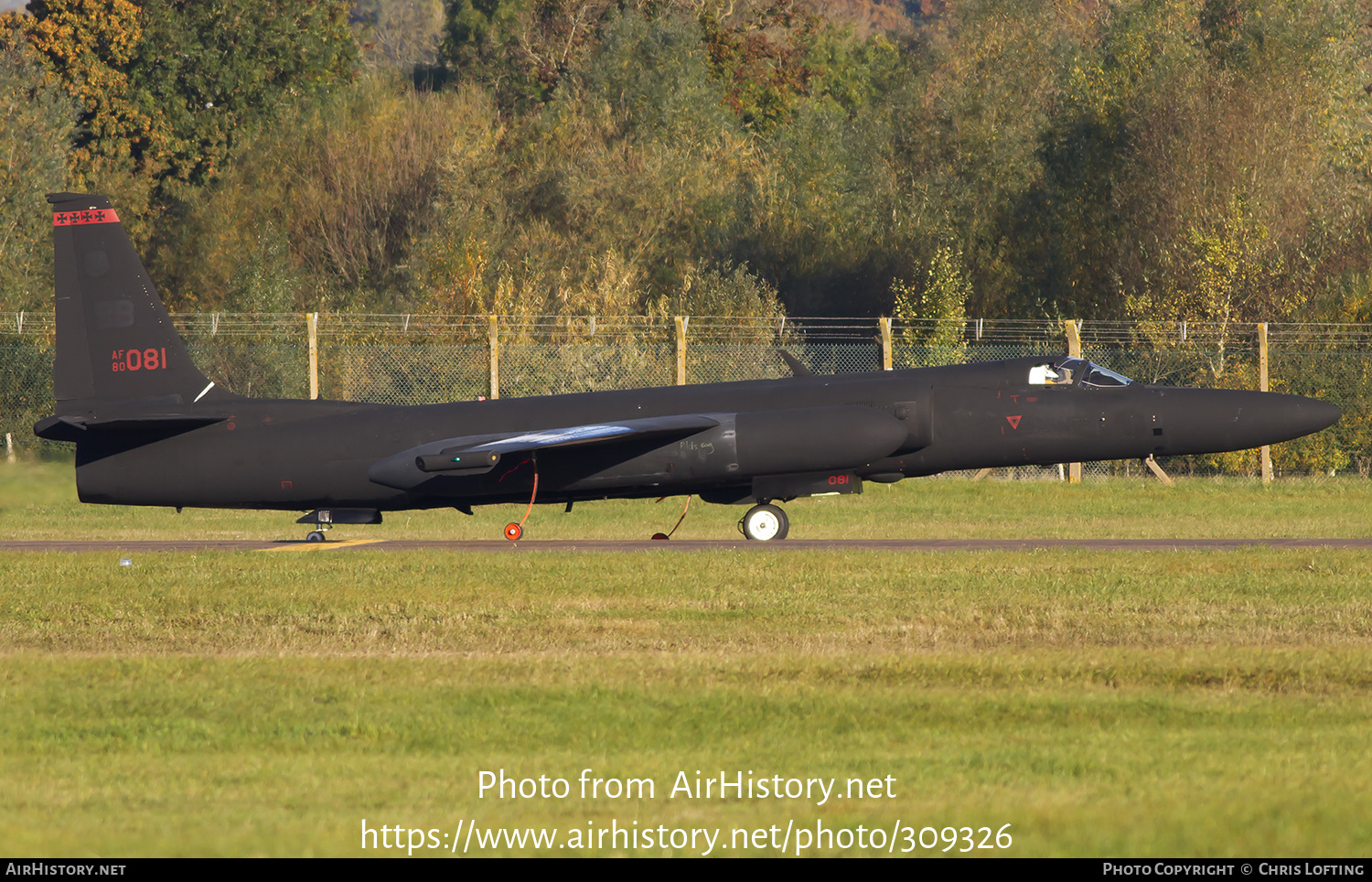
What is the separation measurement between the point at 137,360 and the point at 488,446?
5103mm

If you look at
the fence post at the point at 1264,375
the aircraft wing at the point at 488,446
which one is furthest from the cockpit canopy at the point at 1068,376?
the fence post at the point at 1264,375

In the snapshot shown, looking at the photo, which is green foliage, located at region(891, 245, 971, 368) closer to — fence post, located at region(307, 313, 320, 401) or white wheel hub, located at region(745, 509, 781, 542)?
white wheel hub, located at region(745, 509, 781, 542)

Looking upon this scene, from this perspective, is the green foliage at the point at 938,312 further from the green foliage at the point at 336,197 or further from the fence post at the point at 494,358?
the green foliage at the point at 336,197

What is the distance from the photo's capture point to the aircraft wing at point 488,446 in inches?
747

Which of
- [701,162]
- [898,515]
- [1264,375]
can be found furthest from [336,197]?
[1264,375]

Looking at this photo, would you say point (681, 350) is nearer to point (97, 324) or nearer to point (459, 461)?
point (459, 461)

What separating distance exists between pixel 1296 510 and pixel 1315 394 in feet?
21.8

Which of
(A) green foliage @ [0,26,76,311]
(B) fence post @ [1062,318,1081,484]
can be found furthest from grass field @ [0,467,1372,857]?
(A) green foliage @ [0,26,76,311]

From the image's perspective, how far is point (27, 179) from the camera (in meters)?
53.3

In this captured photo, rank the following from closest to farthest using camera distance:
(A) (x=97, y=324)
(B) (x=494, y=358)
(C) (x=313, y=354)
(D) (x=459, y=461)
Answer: (D) (x=459, y=461), (A) (x=97, y=324), (C) (x=313, y=354), (B) (x=494, y=358)

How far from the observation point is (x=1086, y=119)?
157 feet

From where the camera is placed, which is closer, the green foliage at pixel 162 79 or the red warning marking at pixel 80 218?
the red warning marking at pixel 80 218

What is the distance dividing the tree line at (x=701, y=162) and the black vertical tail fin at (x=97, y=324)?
73.9 ft

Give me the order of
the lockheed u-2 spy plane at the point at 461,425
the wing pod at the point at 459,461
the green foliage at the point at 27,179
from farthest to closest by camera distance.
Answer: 1. the green foliage at the point at 27,179
2. the lockheed u-2 spy plane at the point at 461,425
3. the wing pod at the point at 459,461
